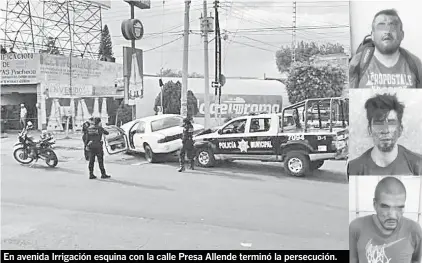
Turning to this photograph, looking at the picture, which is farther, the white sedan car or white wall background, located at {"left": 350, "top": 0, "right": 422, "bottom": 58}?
the white sedan car

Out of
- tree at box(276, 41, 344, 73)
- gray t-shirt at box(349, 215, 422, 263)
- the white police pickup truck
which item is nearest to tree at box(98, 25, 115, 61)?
the white police pickup truck

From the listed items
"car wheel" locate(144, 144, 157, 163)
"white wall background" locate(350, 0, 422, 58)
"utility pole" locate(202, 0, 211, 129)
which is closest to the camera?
"white wall background" locate(350, 0, 422, 58)

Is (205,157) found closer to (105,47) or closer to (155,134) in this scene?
(155,134)

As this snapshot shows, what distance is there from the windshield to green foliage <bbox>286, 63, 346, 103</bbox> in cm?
64

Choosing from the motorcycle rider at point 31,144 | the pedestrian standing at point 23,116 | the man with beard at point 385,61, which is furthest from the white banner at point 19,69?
the man with beard at point 385,61

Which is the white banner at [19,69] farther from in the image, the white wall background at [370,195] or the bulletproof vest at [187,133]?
the white wall background at [370,195]

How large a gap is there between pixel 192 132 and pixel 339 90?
33.4 inches

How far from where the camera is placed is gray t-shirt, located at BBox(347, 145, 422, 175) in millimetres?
2535

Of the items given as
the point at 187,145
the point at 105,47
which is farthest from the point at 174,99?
the point at 105,47

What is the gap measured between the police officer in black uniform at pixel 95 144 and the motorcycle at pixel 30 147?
0.21 meters

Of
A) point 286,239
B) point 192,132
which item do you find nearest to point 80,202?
point 192,132

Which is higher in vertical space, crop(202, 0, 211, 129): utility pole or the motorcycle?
crop(202, 0, 211, 129): utility pole

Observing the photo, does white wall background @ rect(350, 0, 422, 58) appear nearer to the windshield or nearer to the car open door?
the windshield

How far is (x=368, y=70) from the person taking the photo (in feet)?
8.21
